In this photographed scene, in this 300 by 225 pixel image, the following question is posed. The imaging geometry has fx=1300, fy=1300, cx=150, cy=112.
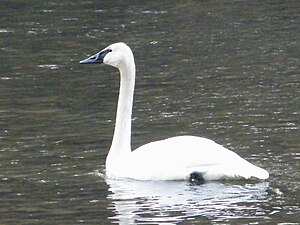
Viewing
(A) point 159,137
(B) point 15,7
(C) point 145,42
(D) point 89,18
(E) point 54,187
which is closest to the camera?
(E) point 54,187

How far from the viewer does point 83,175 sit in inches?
553

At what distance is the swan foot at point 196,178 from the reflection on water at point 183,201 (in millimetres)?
87

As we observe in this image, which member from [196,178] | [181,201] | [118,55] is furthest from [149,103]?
[181,201]

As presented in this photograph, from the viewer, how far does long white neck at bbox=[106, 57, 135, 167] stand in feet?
48.0

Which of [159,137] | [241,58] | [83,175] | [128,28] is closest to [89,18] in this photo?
[128,28]

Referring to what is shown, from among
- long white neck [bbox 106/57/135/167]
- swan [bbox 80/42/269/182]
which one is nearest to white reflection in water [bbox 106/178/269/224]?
swan [bbox 80/42/269/182]

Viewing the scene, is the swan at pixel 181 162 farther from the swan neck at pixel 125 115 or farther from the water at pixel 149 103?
the water at pixel 149 103

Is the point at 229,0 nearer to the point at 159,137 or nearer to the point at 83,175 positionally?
the point at 159,137

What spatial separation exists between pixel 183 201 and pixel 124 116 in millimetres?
2353

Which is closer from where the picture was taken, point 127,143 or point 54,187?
point 54,187

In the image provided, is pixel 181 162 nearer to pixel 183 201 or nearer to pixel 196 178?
pixel 196 178

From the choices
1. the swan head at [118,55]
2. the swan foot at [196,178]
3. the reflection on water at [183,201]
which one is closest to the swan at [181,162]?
the swan foot at [196,178]

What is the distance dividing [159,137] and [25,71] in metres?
5.52

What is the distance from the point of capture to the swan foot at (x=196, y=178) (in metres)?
13.7
